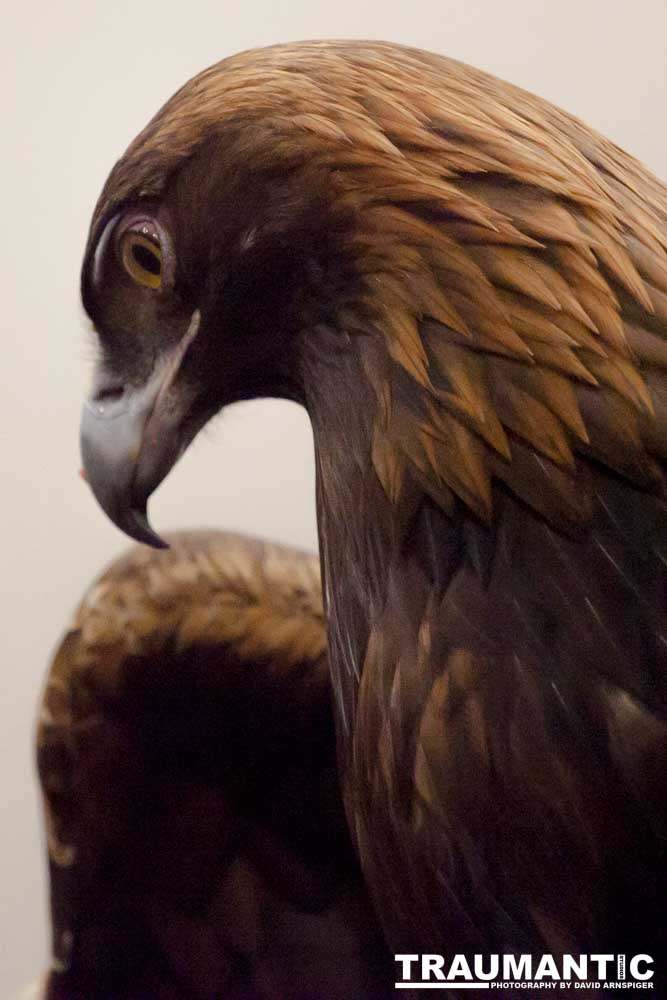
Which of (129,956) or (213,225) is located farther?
(129,956)

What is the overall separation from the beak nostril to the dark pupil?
3.0 inches

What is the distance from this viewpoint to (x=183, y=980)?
965 millimetres

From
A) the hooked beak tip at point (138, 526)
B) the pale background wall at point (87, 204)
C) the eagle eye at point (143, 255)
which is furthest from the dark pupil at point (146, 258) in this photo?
the pale background wall at point (87, 204)

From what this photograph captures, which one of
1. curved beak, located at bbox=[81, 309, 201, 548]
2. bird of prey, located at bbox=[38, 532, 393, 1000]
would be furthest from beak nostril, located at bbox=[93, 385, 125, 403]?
bird of prey, located at bbox=[38, 532, 393, 1000]

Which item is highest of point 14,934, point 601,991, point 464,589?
point 464,589

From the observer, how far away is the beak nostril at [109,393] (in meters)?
0.67

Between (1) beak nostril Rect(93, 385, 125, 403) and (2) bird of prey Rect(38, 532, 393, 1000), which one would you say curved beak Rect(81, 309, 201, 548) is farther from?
(2) bird of prey Rect(38, 532, 393, 1000)

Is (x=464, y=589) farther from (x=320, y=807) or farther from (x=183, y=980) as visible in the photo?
(x=183, y=980)

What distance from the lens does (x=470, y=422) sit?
546 millimetres

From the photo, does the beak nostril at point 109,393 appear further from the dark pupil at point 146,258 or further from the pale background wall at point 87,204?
the pale background wall at point 87,204

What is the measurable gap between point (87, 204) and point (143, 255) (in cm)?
40

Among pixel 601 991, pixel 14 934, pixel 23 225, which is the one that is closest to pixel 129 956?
pixel 14 934

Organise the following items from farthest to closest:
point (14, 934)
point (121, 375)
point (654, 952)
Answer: point (14, 934), point (121, 375), point (654, 952)

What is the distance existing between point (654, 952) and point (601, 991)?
0.03 metres
